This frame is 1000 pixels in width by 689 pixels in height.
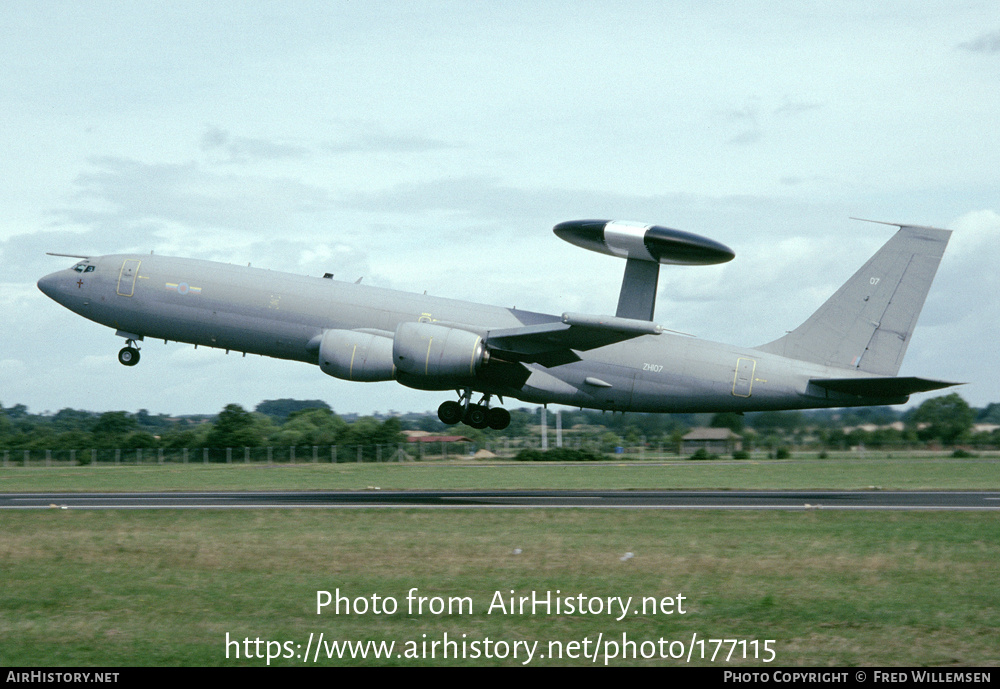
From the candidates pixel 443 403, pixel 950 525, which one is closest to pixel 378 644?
pixel 950 525

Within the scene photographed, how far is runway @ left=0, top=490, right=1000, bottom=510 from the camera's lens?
29.5 meters

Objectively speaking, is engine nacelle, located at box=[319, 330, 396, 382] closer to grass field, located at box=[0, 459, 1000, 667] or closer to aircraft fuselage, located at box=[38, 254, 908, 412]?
aircraft fuselage, located at box=[38, 254, 908, 412]

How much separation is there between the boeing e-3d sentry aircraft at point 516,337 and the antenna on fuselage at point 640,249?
0.24ft

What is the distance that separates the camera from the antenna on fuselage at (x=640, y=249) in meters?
28.4

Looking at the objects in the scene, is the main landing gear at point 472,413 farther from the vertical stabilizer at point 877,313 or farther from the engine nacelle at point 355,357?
the vertical stabilizer at point 877,313

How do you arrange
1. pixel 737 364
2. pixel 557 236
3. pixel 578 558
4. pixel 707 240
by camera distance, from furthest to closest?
pixel 737 364 → pixel 557 236 → pixel 707 240 → pixel 578 558

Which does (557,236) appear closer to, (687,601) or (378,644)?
(687,601)

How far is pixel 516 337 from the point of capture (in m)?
31.4

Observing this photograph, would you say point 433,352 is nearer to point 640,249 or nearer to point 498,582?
point 640,249

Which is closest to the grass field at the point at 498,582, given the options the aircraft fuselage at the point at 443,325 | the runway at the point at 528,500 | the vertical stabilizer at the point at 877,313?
the runway at the point at 528,500

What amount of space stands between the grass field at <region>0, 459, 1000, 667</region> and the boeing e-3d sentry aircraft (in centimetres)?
615

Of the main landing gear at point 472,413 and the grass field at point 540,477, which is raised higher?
the main landing gear at point 472,413
